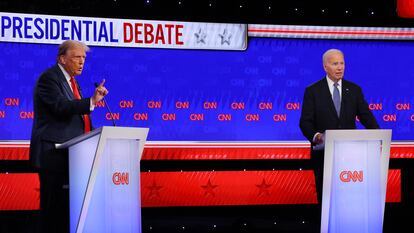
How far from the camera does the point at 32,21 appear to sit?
616 cm

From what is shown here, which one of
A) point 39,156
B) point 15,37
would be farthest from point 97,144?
point 15,37

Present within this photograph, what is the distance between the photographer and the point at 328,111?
542 centimetres

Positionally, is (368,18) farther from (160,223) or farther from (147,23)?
(160,223)

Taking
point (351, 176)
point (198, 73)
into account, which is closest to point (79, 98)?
point (351, 176)

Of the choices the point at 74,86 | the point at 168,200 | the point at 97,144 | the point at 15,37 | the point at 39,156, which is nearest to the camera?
the point at 97,144

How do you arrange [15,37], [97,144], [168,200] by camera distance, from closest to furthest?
[97,144]
[15,37]
[168,200]

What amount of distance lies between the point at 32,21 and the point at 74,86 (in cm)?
172

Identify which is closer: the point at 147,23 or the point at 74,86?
the point at 74,86

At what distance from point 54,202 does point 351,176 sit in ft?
6.05

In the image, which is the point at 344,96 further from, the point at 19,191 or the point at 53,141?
the point at 19,191

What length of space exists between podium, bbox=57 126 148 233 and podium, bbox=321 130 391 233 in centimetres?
121

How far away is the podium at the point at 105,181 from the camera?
4105 millimetres

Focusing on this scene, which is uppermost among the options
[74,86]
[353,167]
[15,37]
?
[15,37]

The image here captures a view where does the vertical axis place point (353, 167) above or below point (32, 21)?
below
